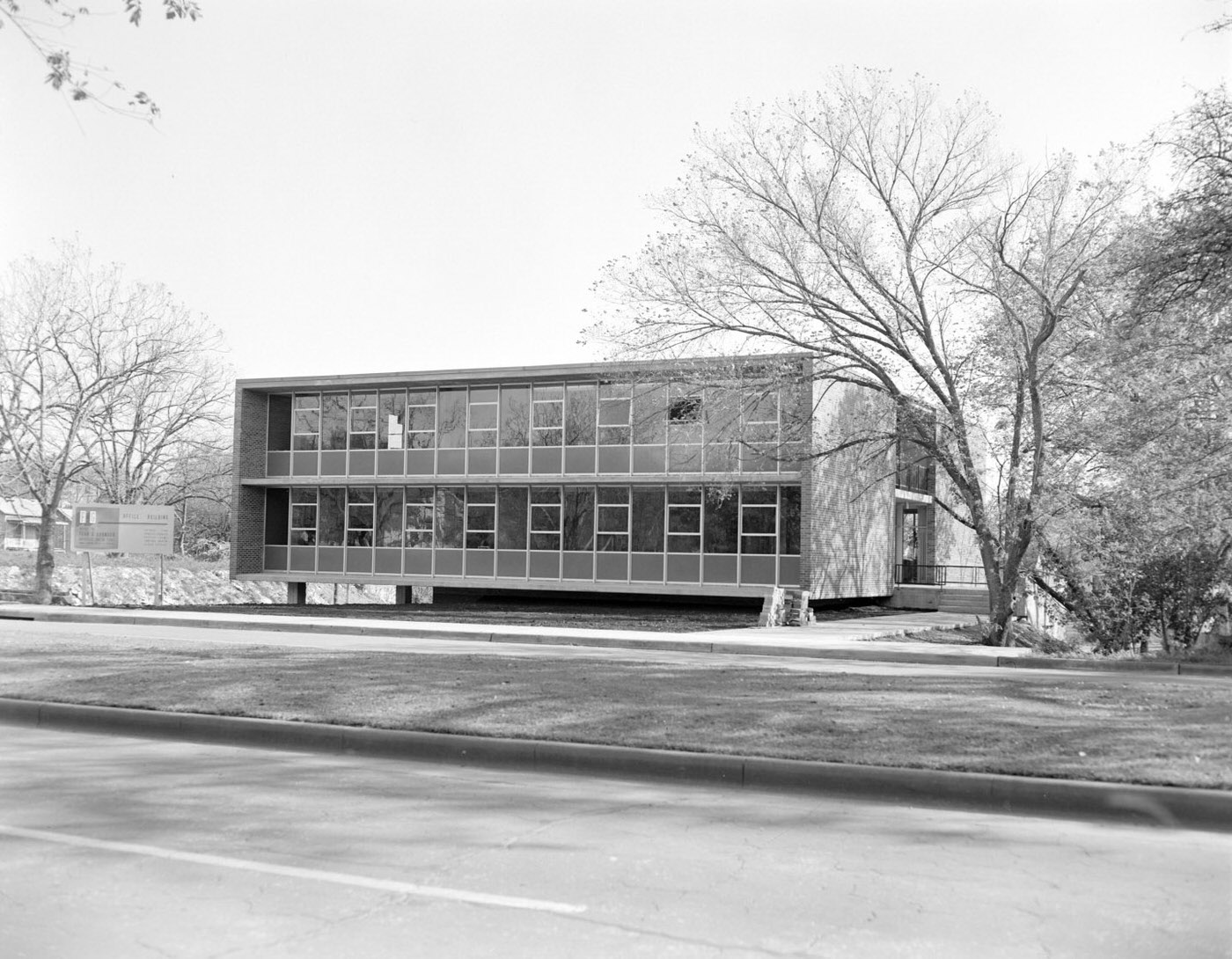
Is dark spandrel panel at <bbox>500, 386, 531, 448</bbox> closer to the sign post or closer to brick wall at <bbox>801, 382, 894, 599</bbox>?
brick wall at <bbox>801, 382, 894, 599</bbox>

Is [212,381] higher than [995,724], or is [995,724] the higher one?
[212,381]

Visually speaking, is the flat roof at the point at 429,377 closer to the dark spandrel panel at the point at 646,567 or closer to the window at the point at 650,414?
the window at the point at 650,414

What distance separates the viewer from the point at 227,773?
→ 26.7 ft

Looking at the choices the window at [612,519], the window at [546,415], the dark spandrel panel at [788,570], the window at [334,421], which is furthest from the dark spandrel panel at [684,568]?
the window at [334,421]

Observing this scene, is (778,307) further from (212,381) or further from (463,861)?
(212,381)

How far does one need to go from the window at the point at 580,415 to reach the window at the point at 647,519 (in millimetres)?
2091

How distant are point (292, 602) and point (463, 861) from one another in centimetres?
3415

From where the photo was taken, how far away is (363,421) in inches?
1430

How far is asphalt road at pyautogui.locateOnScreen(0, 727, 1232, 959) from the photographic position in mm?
4648

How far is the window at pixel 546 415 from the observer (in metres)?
33.6

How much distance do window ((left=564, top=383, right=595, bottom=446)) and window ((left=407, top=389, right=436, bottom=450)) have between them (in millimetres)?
4495

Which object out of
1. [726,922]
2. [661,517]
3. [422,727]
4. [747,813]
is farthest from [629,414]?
[726,922]

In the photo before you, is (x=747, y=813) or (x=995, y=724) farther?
(x=995, y=724)

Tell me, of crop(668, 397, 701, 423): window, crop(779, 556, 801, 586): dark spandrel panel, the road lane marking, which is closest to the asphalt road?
the road lane marking
